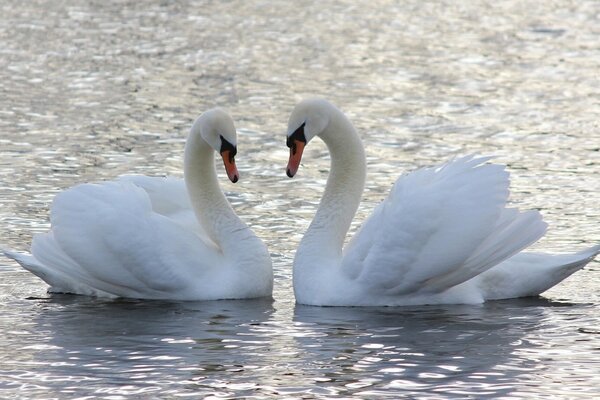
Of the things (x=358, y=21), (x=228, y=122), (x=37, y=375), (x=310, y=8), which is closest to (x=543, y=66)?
(x=358, y=21)

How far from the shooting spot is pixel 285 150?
15859mm

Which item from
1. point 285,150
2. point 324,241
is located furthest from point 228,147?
point 285,150

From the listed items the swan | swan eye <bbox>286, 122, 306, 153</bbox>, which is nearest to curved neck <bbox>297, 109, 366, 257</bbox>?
the swan

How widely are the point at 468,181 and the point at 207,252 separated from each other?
1952mm

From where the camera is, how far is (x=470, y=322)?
32.8 ft

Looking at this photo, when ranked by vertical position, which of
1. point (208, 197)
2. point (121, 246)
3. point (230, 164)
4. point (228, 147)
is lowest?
point (121, 246)

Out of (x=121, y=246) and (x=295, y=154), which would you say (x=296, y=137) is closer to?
(x=295, y=154)

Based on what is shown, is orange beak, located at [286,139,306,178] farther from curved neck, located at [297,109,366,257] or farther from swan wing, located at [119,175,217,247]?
swan wing, located at [119,175,217,247]

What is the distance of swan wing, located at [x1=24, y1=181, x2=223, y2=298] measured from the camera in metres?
10.5

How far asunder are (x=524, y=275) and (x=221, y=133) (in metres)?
2.32

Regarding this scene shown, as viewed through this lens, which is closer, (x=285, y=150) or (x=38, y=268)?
(x=38, y=268)

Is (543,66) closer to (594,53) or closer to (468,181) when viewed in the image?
(594,53)

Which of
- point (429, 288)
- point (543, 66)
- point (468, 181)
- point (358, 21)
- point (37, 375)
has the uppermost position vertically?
point (358, 21)

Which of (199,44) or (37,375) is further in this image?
(199,44)
